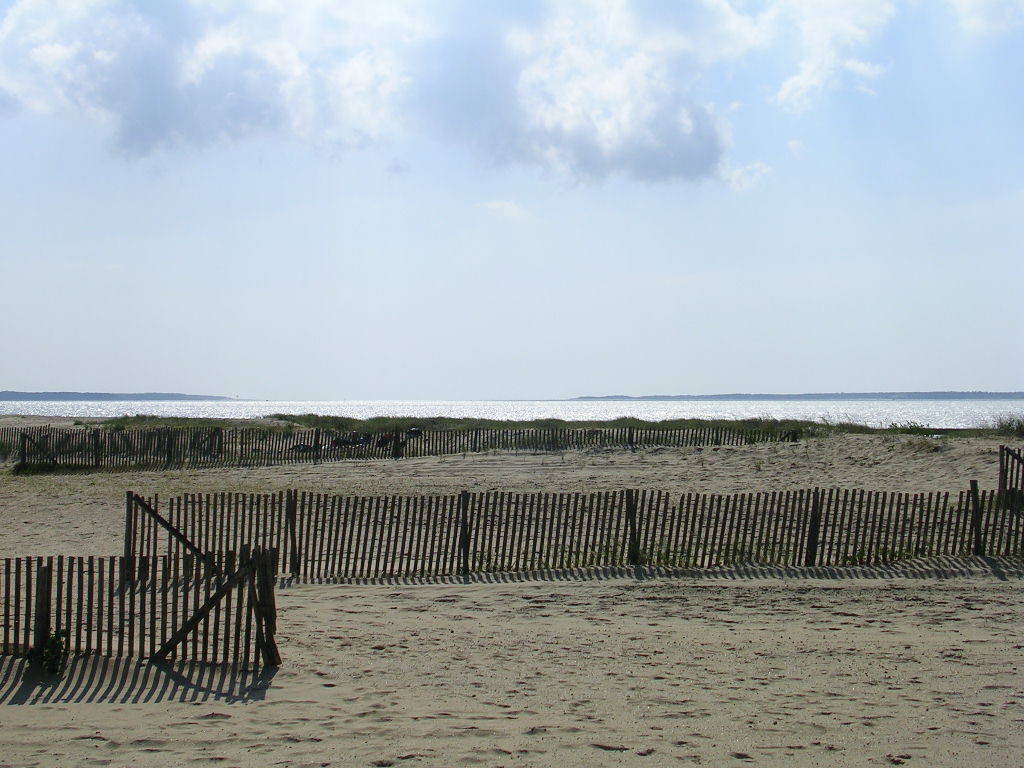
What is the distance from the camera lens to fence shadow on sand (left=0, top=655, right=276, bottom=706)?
23.8 ft

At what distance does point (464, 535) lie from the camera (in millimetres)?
12984

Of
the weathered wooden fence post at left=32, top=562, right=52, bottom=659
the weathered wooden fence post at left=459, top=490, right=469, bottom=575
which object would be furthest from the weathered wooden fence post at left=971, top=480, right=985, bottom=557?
the weathered wooden fence post at left=32, top=562, right=52, bottom=659

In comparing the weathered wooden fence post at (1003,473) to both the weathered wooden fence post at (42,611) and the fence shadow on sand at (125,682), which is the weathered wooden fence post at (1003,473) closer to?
the fence shadow on sand at (125,682)

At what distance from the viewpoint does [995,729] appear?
6.48m

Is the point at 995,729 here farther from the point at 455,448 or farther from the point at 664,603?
the point at 455,448

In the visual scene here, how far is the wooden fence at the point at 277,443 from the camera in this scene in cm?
3017

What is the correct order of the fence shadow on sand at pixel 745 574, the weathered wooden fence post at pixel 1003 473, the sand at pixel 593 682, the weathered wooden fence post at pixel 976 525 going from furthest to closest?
1. the weathered wooden fence post at pixel 1003 473
2. the weathered wooden fence post at pixel 976 525
3. the fence shadow on sand at pixel 745 574
4. the sand at pixel 593 682

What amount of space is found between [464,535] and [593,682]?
214 inches

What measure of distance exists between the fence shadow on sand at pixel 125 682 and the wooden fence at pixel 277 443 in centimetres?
2323

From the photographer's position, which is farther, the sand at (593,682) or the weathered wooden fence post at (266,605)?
the weathered wooden fence post at (266,605)

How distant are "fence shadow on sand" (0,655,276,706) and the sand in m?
0.02

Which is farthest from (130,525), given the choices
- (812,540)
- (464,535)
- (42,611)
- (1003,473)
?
(1003,473)

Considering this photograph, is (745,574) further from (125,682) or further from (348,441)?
(348,441)

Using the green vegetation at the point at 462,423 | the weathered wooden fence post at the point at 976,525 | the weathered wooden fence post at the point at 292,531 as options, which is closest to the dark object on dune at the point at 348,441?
the green vegetation at the point at 462,423
